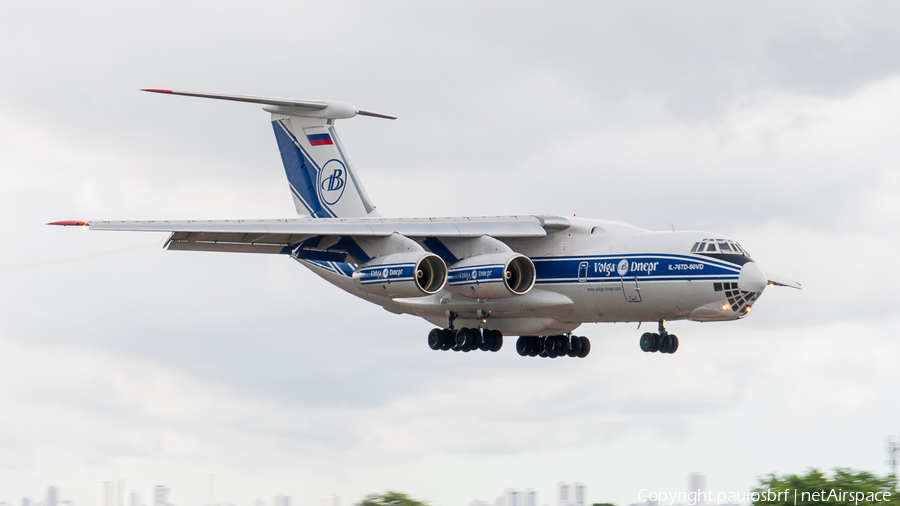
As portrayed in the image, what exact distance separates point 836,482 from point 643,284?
6869 millimetres

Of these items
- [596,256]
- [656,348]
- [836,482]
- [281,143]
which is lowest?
[836,482]

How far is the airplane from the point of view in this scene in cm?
1598

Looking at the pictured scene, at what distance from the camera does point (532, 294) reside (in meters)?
17.5

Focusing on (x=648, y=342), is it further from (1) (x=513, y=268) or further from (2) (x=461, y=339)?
(2) (x=461, y=339)

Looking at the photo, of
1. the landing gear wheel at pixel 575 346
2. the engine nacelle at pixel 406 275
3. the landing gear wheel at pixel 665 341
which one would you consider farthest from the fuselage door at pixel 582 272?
the landing gear wheel at pixel 575 346

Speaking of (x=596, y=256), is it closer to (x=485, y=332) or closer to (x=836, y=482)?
(x=485, y=332)

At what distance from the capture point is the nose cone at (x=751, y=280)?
51.0 feet

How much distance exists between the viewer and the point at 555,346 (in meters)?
19.5

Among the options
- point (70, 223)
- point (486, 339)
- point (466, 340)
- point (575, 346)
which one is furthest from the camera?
point (575, 346)

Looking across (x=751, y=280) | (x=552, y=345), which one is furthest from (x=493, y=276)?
(x=751, y=280)

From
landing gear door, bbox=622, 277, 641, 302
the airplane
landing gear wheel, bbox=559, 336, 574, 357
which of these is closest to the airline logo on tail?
the airplane

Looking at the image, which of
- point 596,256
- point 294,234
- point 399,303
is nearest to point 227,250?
point 294,234

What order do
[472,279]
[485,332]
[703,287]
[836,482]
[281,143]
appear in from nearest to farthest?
[703,287] < [472,279] < [485,332] < [836,482] < [281,143]

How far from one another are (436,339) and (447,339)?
0.62 ft
